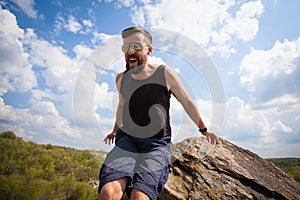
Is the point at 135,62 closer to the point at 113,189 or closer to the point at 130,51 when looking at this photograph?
the point at 130,51

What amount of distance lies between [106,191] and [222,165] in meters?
3.28

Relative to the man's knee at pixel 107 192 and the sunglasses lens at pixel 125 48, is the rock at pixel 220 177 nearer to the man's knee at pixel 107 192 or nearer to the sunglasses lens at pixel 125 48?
the man's knee at pixel 107 192

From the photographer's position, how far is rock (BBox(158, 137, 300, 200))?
12.4 feet

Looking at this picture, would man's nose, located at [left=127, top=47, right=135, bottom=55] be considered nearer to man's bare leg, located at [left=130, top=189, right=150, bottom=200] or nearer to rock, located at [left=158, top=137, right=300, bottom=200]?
man's bare leg, located at [left=130, top=189, right=150, bottom=200]

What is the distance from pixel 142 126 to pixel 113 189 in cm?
83

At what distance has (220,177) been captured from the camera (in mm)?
4070

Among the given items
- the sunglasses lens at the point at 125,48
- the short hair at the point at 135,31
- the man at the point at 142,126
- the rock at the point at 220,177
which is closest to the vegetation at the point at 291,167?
the rock at the point at 220,177

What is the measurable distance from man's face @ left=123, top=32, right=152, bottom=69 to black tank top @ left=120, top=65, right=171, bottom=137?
26 cm

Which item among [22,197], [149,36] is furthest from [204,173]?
[22,197]

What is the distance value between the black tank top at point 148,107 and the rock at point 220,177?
1939mm

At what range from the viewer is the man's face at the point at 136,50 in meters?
2.77

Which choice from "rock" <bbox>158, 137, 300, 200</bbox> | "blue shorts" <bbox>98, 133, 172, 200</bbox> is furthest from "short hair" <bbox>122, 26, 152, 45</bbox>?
"rock" <bbox>158, 137, 300, 200</bbox>

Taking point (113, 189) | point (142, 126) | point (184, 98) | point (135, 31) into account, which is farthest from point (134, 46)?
point (113, 189)

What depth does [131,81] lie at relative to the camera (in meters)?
2.76
